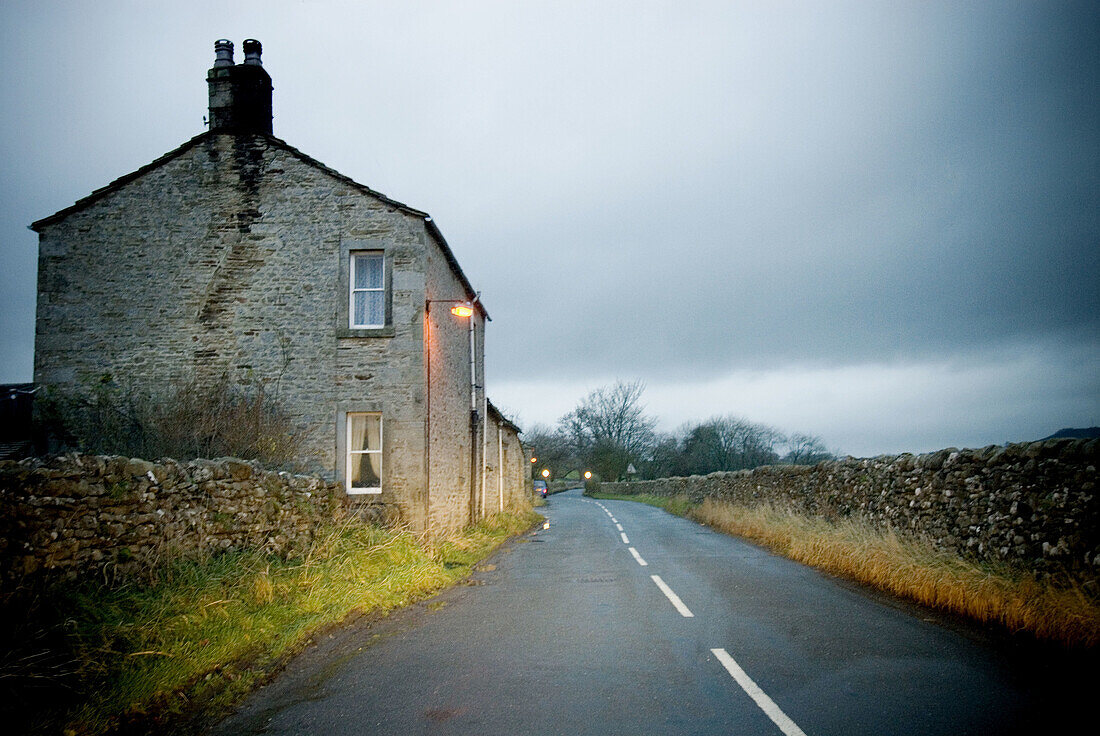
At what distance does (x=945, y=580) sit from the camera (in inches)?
313

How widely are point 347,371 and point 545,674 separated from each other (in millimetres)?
9780

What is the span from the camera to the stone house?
45.3 feet

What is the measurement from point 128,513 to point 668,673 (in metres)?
5.90

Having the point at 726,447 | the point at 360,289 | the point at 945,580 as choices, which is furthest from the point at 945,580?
the point at 726,447

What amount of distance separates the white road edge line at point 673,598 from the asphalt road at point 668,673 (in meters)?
Answer: 0.07

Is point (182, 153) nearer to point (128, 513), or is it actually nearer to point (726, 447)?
point (128, 513)

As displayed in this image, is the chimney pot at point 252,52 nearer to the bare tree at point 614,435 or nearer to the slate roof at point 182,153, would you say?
the slate roof at point 182,153

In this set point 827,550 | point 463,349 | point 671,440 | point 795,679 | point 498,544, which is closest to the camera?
point 795,679

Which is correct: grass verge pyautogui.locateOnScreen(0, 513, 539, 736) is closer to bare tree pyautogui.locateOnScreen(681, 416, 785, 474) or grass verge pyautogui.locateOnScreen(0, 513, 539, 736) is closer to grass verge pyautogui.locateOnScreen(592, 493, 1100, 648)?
grass verge pyautogui.locateOnScreen(592, 493, 1100, 648)

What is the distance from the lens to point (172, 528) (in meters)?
7.50

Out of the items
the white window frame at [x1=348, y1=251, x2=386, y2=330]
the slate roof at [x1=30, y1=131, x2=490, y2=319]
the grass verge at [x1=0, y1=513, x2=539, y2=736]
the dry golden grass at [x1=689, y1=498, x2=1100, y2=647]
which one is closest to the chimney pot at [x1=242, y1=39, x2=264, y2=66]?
the slate roof at [x1=30, y1=131, x2=490, y2=319]

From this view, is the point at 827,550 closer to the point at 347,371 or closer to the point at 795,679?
the point at 795,679

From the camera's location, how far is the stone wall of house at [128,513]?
19.0 feet

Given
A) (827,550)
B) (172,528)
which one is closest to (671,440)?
(827,550)
